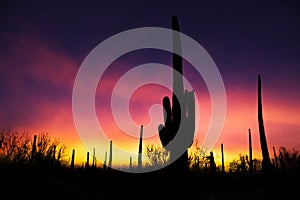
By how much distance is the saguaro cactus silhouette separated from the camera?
9.40m

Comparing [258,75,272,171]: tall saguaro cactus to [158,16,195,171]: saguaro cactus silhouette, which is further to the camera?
[258,75,272,171]: tall saguaro cactus

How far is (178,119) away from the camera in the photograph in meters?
9.74

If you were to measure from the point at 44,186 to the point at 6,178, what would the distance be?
5.24 ft

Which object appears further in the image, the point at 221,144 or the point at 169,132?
the point at 221,144

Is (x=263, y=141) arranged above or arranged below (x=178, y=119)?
above

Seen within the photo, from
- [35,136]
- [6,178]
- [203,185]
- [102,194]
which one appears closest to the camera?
[6,178]

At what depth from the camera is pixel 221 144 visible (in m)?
32.0

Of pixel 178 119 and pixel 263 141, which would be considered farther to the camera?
pixel 263 141

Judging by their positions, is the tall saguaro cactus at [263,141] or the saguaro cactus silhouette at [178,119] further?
the tall saguaro cactus at [263,141]

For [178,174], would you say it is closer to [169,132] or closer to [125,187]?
[169,132]

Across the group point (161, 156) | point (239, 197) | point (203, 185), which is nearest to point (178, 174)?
point (239, 197)

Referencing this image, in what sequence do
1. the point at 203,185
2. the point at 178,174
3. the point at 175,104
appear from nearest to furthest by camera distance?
the point at 178,174 → the point at 175,104 → the point at 203,185

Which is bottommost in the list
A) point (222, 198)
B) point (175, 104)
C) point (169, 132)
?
point (222, 198)

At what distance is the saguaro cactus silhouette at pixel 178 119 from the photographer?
30.8 feet
